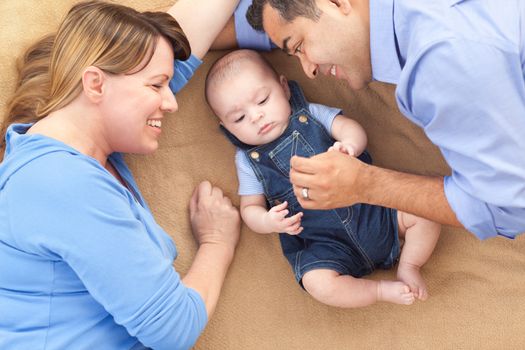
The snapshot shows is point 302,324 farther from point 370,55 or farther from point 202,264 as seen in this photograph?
point 370,55

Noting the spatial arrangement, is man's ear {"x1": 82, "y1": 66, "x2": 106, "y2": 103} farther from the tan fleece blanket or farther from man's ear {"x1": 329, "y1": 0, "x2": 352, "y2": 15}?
man's ear {"x1": 329, "y1": 0, "x2": 352, "y2": 15}

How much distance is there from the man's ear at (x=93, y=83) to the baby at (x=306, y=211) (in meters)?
0.47

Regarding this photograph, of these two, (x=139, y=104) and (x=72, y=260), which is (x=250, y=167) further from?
(x=72, y=260)

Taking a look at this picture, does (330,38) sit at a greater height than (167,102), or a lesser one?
greater

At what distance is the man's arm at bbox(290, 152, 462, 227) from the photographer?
5.49 ft

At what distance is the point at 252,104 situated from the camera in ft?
6.35

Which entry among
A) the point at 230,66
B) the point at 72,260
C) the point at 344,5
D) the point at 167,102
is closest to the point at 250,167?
the point at 230,66

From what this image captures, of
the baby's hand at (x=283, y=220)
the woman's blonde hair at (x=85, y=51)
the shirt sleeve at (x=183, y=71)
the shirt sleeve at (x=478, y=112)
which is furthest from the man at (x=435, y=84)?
the woman's blonde hair at (x=85, y=51)

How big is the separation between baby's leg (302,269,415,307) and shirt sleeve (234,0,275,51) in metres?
0.74

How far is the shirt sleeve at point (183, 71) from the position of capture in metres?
1.87

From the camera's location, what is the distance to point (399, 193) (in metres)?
1.72

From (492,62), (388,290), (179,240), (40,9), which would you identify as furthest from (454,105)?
(40,9)

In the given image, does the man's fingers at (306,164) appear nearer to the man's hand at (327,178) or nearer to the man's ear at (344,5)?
the man's hand at (327,178)

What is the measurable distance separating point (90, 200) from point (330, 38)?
2.34ft
